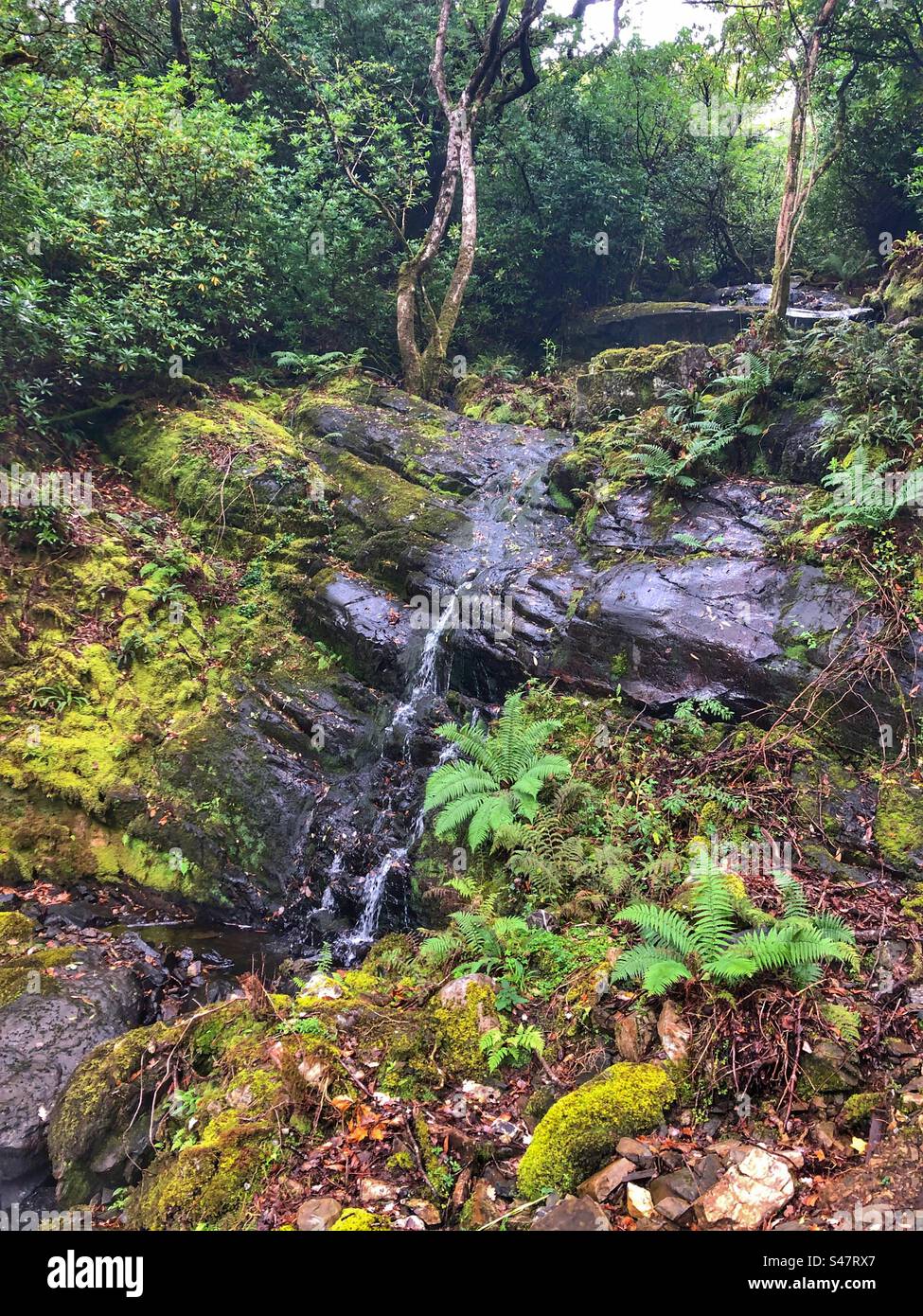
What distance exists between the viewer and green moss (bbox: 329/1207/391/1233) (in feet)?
10.1

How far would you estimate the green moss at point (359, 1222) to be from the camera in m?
3.08

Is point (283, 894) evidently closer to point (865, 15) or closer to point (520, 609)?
point (520, 609)

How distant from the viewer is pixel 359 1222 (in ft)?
10.2

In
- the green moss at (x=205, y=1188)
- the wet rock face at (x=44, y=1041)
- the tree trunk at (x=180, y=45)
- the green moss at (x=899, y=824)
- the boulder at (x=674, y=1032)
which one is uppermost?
the tree trunk at (x=180, y=45)

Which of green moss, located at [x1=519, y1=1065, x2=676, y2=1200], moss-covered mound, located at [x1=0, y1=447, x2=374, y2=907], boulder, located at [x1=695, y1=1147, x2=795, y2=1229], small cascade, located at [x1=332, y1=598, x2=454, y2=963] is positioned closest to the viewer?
boulder, located at [x1=695, y1=1147, x2=795, y2=1229]

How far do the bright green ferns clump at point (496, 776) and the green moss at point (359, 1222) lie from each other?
9.75 feet

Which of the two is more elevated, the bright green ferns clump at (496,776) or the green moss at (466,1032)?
the bright green ferns clump at (496,776)

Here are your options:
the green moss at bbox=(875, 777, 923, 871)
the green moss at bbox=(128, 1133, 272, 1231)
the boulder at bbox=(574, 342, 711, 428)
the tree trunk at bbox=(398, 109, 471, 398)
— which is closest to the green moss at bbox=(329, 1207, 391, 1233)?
the green moss at bbox=(128, 1133, 272, 1231)

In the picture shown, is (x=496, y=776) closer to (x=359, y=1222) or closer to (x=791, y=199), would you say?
(x=359, y=1222)

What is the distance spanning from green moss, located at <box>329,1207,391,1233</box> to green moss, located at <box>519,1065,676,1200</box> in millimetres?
706

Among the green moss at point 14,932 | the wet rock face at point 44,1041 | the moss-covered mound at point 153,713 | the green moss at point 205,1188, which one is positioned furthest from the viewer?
the moss-covered mound at point 153,713

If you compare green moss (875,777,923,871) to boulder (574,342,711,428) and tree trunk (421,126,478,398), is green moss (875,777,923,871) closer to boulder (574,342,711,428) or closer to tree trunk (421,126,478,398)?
boulder (574,342,711,428)

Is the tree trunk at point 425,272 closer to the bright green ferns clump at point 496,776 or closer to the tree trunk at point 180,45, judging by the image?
the tree trunk at point 180,45

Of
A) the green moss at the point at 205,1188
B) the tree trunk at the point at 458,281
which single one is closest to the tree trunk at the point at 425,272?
the tree trunk at the point at 458,281
